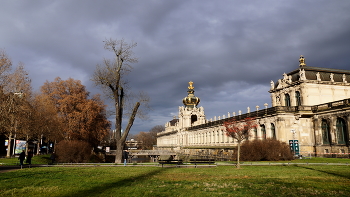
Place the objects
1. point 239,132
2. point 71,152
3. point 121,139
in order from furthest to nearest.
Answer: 1. point 71,152
2. point 121,139
3. point 239,132

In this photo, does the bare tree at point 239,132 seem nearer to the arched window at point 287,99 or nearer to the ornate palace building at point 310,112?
the ornate palace building at point 310,112

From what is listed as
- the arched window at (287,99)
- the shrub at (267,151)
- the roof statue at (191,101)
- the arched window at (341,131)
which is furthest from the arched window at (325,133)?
the roof statue at (191,101)

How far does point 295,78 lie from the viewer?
42938 millimetres

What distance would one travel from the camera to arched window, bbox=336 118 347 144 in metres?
32.4

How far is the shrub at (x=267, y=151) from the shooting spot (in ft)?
90.3

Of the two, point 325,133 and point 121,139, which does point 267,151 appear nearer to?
point 325,133

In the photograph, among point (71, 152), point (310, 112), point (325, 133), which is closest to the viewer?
point (71, 152)

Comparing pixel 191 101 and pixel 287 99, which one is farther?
pixel 191 101

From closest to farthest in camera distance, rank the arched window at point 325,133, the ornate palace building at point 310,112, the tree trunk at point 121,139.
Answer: the tree trunk at point 121,139
the ornate palace building at point 310,112
the arched window at point 325,133

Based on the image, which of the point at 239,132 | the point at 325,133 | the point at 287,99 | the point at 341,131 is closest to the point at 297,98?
the point at 287,99

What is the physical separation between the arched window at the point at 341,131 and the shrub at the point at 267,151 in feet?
30.7

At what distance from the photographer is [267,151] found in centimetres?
2761

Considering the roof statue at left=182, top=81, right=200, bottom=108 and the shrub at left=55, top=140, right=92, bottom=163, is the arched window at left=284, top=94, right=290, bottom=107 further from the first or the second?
the roof statue at left=182, top=81, right=200, bottom=108

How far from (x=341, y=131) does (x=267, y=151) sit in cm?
1243
